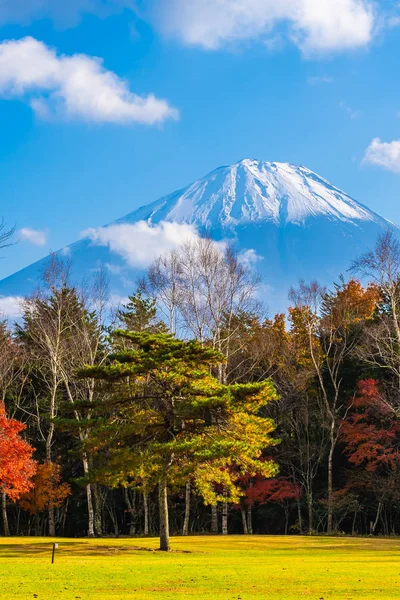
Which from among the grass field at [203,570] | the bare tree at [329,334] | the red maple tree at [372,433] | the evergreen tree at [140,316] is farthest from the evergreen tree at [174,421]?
the evergreen tree at [140,316]

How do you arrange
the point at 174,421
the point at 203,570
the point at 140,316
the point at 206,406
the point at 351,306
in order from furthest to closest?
the point at 140,316
the point at 351,306
the point at 174,421
the point at 206,406
the point at 203,570

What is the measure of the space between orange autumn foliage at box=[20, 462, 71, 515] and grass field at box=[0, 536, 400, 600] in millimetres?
8722

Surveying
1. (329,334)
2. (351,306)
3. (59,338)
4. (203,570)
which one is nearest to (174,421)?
(203,570)

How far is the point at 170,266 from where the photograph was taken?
38188 millimetres

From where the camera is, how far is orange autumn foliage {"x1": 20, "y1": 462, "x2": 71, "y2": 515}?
36719 millimetres

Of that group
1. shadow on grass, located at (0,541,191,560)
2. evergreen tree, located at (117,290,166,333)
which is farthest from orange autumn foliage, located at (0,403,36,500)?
evergreen tree, located at (117,290,166,333)

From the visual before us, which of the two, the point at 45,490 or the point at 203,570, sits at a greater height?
the point at 45,490

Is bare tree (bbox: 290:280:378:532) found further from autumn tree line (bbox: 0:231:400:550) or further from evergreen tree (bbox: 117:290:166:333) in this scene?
evergreen tree (bbox: 117:290:166:333)

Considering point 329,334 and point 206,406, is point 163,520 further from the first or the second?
point 329,334

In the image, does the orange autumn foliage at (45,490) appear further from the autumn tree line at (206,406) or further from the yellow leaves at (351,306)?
the yellow leaves at (351,306)

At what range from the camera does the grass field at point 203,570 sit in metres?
12.4

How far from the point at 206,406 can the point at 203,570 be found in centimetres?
721

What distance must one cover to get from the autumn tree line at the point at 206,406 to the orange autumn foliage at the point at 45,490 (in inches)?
3.3

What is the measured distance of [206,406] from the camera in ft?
77.4
